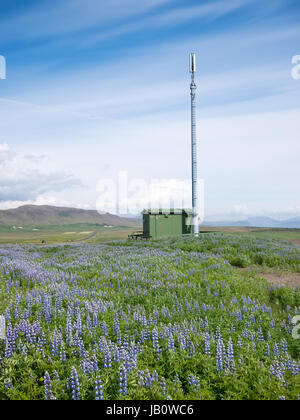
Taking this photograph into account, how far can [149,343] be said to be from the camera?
597 cm

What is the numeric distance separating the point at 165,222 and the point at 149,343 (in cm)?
3779

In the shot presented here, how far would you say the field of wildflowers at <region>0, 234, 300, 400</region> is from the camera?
15.1 ft

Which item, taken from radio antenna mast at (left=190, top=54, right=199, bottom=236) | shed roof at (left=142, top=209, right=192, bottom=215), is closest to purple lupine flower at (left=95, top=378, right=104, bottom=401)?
radio antenna mast at (left=190, top=54, right=199, bottom=236)

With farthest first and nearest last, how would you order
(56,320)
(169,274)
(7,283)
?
(169,274), (7,283), (56,320)

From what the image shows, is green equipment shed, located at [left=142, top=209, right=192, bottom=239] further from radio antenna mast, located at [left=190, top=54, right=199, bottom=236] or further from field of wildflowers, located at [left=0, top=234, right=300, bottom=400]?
field of wildflowers, located at [left=0, top=234, right=300, bottom=400]

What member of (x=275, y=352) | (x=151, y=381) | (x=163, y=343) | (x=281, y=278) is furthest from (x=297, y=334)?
(x=281, y=278)

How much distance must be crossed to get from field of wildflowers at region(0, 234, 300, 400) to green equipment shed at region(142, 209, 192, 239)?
1239 inches

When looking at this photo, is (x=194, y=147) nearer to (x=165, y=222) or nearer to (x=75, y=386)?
(x=165, y=222)

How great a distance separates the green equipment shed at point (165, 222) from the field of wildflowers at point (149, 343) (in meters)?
31.5

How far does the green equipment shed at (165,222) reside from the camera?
42.6 m

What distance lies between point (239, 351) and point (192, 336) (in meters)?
0.94

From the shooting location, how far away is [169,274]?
456 inches

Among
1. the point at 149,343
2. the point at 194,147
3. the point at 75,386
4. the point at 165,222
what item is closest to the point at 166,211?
the point at 165,222
